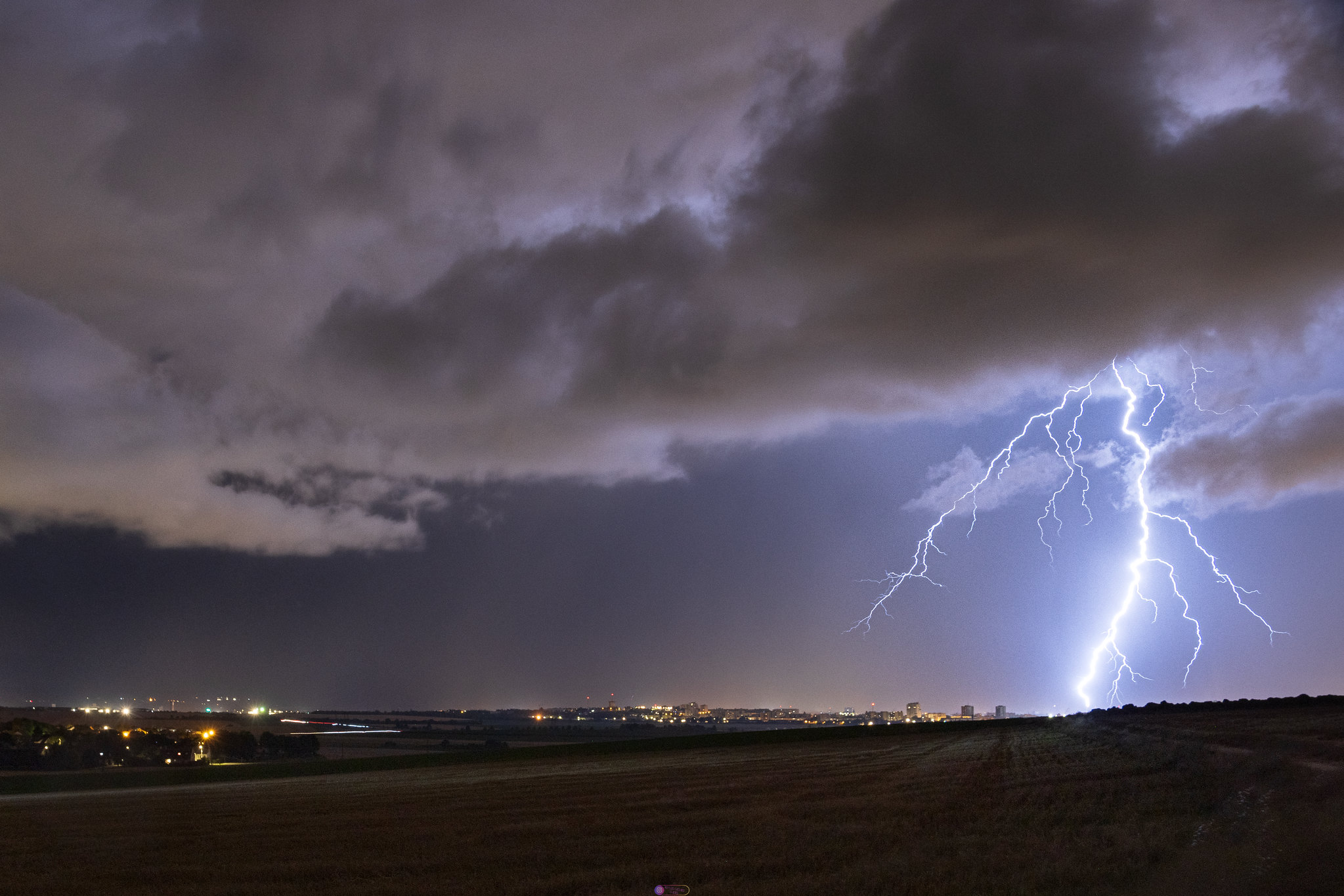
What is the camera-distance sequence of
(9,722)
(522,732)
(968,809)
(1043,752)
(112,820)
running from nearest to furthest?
(968,809)
(112,820)
(1043,752)
(9,722)
(522,732)

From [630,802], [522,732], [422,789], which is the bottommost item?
[522,732]

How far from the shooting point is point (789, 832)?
16.9m

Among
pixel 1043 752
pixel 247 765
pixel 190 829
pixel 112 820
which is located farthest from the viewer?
pixel 247 765

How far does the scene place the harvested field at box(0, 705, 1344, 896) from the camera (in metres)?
12.4

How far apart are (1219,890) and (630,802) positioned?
16541 mm

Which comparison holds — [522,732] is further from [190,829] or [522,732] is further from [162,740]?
[190,829]

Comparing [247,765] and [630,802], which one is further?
[247,765]

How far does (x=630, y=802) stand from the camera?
2470 cm

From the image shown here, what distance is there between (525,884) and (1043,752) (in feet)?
93.9

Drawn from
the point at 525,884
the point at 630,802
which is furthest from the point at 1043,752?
the point at 525,884

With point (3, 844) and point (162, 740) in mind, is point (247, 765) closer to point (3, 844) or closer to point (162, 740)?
point (162, 740)

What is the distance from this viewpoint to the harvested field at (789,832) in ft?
40.7

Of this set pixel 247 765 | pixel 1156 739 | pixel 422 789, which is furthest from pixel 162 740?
pixel 1156 739

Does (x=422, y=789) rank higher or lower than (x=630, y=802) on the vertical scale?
lower
